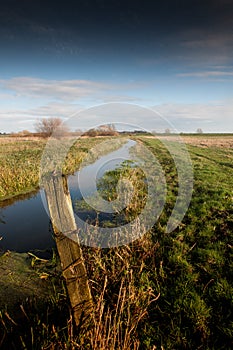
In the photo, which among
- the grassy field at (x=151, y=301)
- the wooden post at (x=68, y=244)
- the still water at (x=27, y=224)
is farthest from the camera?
the still water at (x=27, y=224)

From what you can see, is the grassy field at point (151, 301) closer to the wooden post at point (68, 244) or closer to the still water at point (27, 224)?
the wooden post at point (68, 244)

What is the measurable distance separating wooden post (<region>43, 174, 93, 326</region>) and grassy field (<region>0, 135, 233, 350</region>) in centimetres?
17

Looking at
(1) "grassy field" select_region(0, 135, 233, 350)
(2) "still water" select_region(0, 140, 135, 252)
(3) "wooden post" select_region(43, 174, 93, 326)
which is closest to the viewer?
(3) "wooden post" select_region(43, 174, 93, 326)

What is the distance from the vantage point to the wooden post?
255cm

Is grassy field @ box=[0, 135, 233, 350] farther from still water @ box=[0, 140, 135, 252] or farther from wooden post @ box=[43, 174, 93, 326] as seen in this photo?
still water @ box=[0, 140, 135, 252]

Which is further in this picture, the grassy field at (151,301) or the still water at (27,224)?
the still water at (27,224)

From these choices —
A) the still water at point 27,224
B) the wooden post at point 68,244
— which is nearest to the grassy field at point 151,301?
the wooden post at point 68,244

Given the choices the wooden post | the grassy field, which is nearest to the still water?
the grassy field

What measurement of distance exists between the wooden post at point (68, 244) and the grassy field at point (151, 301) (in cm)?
17

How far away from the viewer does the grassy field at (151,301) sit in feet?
9.66

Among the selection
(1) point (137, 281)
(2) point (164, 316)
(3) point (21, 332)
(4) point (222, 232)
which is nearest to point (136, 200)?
(4) point (222, 232)

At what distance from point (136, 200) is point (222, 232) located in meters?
3.45

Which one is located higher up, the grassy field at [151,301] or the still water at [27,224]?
the grassy field at [151,301]

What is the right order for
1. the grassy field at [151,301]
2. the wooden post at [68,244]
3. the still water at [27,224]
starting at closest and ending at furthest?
the wooden post at [68,244]
the grassy field at [151,301]
the still water at [27,224]
